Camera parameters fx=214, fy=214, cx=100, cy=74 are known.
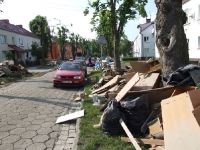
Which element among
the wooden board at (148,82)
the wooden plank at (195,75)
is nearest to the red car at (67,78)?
the wooden board at (148,82)

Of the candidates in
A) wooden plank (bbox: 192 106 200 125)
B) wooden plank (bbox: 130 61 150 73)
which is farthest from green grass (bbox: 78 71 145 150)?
wooden plank (bbox: 130 61 150 73)

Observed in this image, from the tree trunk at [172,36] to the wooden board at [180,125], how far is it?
1.84 metres

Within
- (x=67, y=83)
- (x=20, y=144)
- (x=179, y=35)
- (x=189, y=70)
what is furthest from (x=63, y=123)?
(x=67, y=83)

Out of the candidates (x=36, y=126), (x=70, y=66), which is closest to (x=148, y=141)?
(x=36, y=126)

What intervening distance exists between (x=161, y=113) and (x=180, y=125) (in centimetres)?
113

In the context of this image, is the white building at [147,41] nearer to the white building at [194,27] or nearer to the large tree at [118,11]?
the white building at [194,27]

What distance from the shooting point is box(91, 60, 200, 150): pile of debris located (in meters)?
3.16

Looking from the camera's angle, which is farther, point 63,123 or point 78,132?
point 63,123

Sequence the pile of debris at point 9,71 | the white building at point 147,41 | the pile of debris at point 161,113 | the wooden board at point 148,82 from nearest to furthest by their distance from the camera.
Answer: the pile of debris at point 161,113
the wooden board at point 148,82
the pile of debris at point 9,71
the white building at point 147,41

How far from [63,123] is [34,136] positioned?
1.11 meters

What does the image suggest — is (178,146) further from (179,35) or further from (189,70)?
(179,35)

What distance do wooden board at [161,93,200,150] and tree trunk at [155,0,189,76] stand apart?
1844mm

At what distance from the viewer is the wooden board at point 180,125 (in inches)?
115

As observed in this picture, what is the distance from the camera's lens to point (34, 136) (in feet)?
15.8
